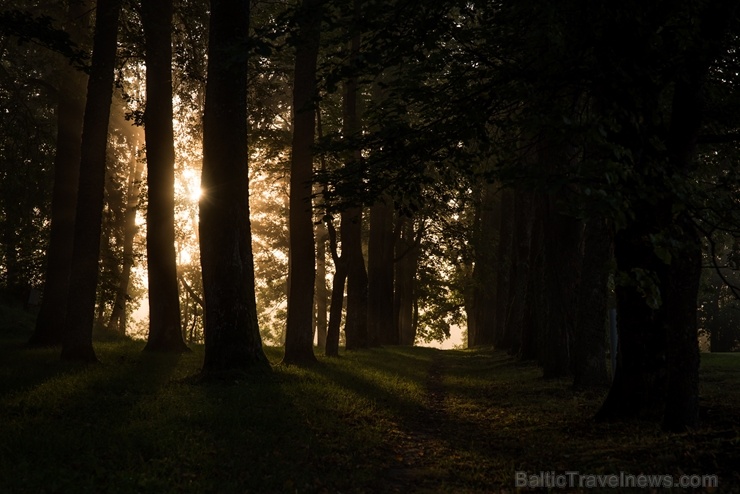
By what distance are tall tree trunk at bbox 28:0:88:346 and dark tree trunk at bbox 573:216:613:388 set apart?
553 inches

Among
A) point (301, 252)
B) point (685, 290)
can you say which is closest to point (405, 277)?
point (301, 252)

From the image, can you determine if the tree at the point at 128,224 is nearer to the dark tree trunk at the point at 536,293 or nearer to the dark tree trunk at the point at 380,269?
the dark tree trunk at the point at 380,269

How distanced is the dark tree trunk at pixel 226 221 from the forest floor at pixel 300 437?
0.94 m

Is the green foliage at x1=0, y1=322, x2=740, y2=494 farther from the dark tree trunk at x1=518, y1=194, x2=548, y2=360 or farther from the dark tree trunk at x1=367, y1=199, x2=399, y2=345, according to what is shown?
the dark tree trunk at x1=367, y1=199, x2=399, y2=345


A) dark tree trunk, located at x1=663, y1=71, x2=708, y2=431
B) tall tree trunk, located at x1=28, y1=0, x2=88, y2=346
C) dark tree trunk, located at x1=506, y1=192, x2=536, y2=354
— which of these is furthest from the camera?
dark tree trunk, located at x1=506, y1=192, x2=536, y2=354

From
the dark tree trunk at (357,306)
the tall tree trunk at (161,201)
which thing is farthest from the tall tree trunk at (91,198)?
the dark tree trunk at (357,306)

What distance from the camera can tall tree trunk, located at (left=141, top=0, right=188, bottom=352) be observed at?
19.4 metres

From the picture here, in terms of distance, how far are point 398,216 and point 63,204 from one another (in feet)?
39.5

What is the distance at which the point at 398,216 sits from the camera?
1380 centimetres

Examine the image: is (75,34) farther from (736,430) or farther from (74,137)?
(736,430)

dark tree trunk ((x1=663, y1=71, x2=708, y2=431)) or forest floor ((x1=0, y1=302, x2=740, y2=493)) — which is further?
dark tree trunk ((x1=663, y1=71, x2=708, y2=431))

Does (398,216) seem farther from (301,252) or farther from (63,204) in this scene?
(63,204)

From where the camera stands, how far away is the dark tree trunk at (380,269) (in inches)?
1439

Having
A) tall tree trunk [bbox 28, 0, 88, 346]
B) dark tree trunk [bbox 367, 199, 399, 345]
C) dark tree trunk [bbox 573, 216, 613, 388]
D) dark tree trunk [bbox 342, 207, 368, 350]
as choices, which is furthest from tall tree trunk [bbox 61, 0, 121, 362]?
dark tree trunk [bbox 367, 199, 399, 345]
